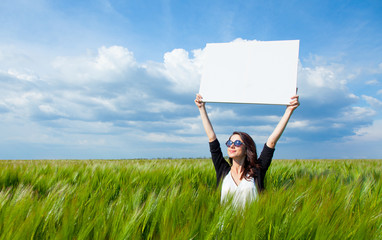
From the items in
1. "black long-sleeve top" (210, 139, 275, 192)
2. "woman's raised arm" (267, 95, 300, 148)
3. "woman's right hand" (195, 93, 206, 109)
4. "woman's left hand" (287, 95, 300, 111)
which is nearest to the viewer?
"woman's left hand" (287, 95, 300, 111)

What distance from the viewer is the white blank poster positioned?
2.86 metres

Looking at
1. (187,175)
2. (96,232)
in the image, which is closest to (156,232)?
(96,232)

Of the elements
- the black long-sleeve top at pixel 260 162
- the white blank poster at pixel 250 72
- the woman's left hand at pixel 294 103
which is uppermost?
the white blank poster at pixel 250 72

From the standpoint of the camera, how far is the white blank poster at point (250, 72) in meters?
2.86

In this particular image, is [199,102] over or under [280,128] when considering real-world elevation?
over

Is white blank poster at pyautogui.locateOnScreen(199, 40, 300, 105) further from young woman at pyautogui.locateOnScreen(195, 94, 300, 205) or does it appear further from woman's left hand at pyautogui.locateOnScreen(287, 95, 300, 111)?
young woman at pyautogui.locateOnScreen(195, 94, 300, 205)

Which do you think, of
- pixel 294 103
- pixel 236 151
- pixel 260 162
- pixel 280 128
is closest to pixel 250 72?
pixel 294 103

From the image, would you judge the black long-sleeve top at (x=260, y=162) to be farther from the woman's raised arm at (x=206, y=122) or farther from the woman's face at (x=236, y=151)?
the woman's face at (x=236, y=151)

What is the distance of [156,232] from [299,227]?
838 millimetres

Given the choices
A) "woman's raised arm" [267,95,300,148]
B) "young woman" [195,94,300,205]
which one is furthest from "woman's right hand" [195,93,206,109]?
"woman's raised arm" [267,95,300,148]

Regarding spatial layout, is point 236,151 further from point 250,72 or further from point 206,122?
point 250,72

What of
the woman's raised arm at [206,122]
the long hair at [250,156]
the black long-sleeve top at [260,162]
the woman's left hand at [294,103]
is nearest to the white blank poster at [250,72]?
the woman's left hand at [294,103]

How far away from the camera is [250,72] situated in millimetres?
2996

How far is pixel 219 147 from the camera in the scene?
3277 mm
